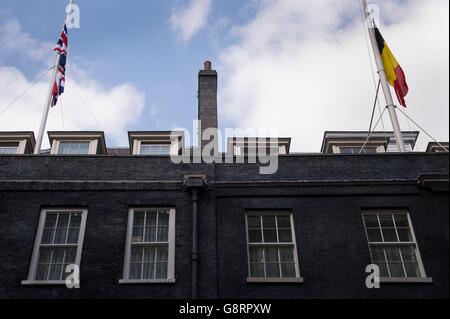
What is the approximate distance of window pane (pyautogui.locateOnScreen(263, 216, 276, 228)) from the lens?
16062mm

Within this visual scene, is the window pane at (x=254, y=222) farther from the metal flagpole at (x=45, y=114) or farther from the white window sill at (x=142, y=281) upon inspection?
the metal flagpole at (x=45, y=114)

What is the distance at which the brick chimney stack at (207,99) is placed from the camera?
732 inches

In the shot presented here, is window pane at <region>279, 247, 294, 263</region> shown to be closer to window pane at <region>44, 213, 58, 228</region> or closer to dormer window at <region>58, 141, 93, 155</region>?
window pane at <region>44, 213, 58, 228</region>

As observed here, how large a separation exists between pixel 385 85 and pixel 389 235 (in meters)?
6.68

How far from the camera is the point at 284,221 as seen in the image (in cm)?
1612

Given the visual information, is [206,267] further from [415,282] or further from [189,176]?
[415,282]

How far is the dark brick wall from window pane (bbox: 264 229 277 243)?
72cm

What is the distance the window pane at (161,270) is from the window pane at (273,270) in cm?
298

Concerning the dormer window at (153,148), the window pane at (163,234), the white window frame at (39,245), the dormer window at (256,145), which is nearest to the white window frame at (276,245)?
the window pane at (163,234)

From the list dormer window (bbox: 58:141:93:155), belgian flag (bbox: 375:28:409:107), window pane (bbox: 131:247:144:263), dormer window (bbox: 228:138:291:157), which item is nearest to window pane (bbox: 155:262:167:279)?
window pane (bbox: 131:247:144:263)

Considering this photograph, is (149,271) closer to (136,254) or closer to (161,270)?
(161,270)

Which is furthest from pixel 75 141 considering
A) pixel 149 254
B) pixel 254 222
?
pixel 254 222

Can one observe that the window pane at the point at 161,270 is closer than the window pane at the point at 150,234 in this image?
Yes

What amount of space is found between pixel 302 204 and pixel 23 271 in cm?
849
